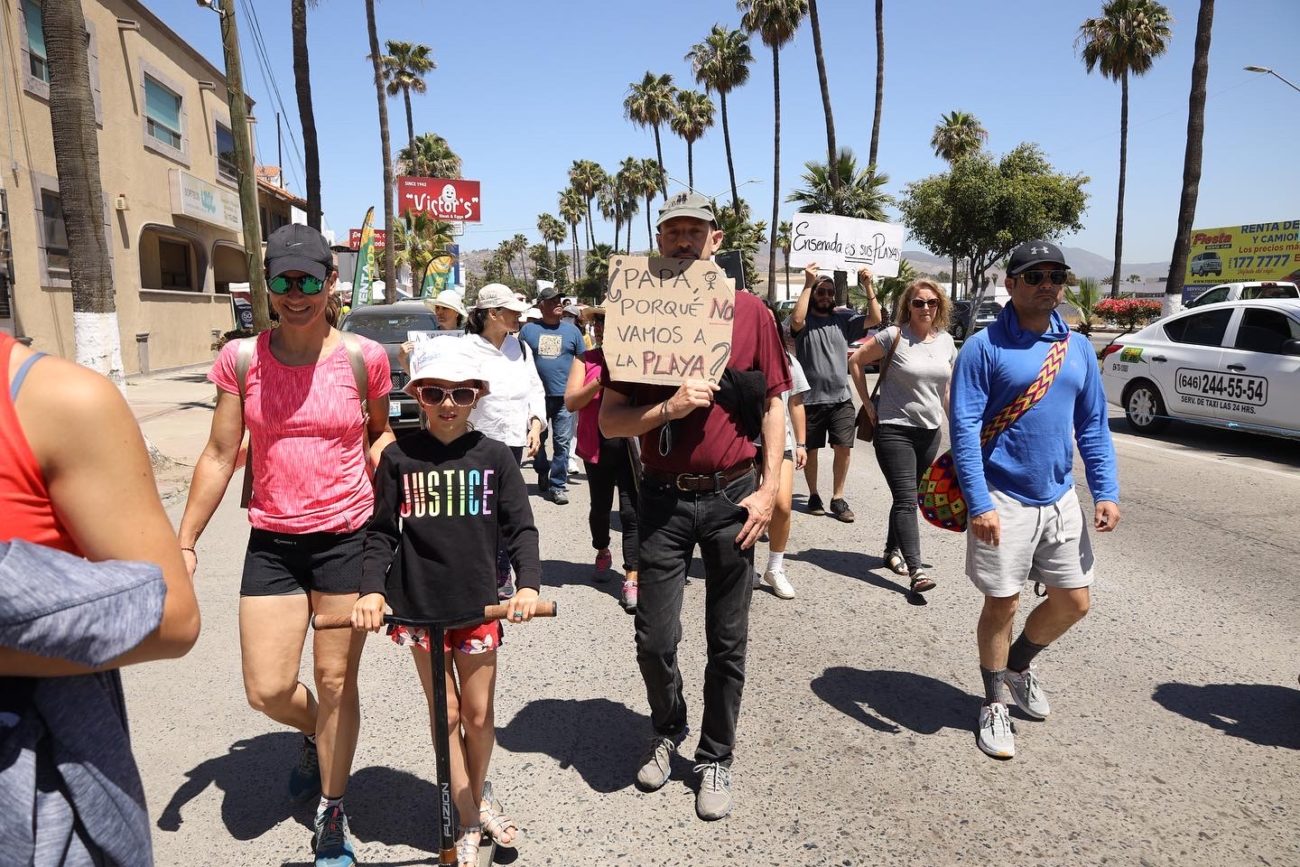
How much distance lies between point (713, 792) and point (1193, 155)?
2228 centimetres

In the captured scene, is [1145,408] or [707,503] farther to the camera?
[1145,408]

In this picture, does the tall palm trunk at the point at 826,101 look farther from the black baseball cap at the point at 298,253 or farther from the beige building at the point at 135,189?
the black baseball cap at the point at 298,253

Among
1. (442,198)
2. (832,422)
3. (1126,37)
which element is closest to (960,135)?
(1126,37)

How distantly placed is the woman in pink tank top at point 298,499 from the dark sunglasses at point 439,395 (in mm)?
448

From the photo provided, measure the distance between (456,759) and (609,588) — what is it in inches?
122

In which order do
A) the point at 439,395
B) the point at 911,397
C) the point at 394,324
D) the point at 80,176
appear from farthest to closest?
the point at 394,324 → the point at 80,176 → the point at 911,397 → the point at 439,395

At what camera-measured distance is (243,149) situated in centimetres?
1371

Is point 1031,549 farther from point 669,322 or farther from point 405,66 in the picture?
point 405,66

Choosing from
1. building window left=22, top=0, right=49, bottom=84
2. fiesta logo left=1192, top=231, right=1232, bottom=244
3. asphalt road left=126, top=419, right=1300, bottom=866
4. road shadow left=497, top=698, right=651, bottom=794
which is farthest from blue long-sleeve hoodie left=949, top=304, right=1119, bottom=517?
fiesta logo left=1192, top=231, right=1232, bottom=244

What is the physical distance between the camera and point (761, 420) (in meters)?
3.18

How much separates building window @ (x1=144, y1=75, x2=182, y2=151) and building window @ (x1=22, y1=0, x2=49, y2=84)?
4134mm

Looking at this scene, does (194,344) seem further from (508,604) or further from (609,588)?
(508,604)

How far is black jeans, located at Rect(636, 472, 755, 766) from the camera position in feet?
10.2

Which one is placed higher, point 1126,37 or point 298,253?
point 1126,37
